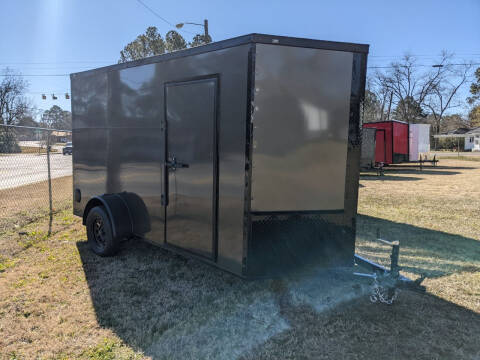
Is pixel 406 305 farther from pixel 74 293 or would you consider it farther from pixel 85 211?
pixel 85 211

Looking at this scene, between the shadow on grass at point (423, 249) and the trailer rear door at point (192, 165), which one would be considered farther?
the shadow on grass at point (423, 249)

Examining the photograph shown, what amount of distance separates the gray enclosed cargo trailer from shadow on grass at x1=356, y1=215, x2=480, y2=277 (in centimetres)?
163

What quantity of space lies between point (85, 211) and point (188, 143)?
2.37 m

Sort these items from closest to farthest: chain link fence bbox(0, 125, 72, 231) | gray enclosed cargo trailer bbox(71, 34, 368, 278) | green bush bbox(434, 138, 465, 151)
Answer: gray enclosed cargo trailer bbox(71, 34, 368, 278)
chain link fence bbox(0, 125, 72, 231)
green bush bbox(434, 138, 465, 151)

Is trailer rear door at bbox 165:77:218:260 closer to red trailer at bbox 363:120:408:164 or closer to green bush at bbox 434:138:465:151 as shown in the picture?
red trailer at bbox 363:120:408:164

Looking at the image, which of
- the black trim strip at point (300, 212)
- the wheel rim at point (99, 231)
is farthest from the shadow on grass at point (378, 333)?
the wheel rim at point (99, 231)

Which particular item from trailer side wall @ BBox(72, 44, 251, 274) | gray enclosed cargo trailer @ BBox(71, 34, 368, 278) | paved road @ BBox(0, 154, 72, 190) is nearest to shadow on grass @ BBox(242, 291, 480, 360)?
gray enclosed cargo trailer @ BBox(71, 34, 368, 278)

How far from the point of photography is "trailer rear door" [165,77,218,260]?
3.44m

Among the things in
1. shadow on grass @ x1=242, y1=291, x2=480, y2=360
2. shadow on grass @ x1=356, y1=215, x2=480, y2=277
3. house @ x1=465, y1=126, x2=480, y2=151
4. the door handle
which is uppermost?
house @ x1=465, y1=126, x2=480, y2=151

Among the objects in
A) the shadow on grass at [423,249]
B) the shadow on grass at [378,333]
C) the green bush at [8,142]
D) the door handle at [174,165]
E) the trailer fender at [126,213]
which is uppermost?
the green bush at [8,142]

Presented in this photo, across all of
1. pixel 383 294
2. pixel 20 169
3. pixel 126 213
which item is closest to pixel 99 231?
pixel 126 213

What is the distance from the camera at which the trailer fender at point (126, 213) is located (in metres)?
4.35

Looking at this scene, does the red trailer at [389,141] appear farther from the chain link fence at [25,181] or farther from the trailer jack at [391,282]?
the trailer jack at [391,282]

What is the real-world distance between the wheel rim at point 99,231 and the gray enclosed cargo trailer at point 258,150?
113 centimetres
